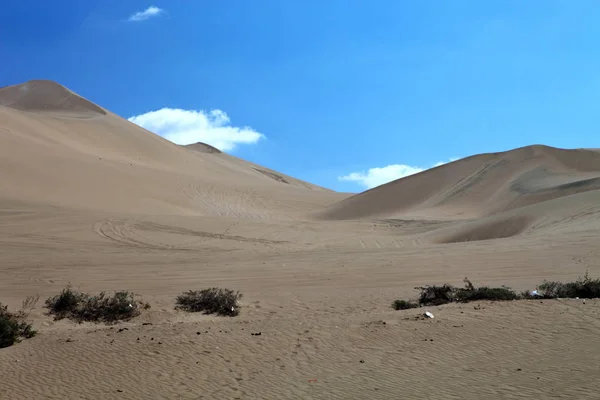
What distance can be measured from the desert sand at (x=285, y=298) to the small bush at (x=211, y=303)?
252 mm

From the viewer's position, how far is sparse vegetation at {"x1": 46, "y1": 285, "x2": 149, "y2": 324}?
8.98 meters

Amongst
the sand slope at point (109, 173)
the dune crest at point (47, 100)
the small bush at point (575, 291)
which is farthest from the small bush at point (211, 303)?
the dune crest at point (47, 100)

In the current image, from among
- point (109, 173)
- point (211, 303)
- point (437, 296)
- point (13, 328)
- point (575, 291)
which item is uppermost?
point (109, 173)

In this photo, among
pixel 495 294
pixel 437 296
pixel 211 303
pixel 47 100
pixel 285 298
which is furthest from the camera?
pixel 47 100

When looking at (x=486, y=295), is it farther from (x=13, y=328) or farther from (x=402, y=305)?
(x=13, y=328)

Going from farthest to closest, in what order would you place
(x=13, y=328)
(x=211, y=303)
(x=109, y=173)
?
(x=109, y=173), (x=211, y=303), (x=13, y=328)

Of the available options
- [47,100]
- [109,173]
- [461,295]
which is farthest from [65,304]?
[47,100]

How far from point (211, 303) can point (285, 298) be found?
1488mm

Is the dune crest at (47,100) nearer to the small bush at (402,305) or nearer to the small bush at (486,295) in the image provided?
the small bush at (402,305)

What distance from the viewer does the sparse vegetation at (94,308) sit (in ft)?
29.5

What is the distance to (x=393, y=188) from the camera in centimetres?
4291

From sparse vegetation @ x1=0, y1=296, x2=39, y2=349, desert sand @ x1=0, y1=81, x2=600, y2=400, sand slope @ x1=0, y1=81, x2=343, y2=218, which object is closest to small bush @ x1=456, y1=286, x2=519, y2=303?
desert sand @ x1=0, y1=81, x2=600, y2=400

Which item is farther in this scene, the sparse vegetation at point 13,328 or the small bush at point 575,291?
the small bush at point 575,291

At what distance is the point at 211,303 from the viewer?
946 cm
